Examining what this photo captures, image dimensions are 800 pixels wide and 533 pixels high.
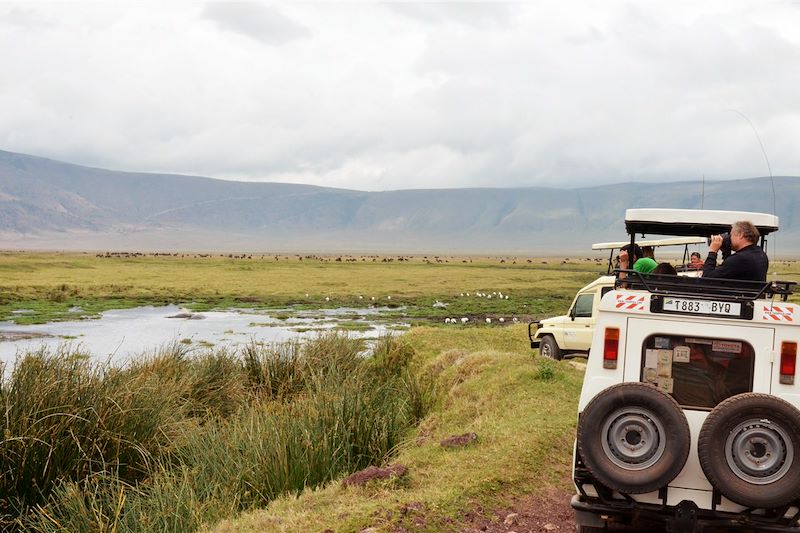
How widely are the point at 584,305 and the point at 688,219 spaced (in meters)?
9.61

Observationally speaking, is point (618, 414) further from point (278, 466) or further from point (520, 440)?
point (278, 466)

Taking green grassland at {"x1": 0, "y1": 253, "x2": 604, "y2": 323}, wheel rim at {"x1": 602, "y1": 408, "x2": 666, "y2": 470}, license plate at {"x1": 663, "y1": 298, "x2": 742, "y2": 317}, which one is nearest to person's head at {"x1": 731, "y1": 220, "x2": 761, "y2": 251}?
license plate at {"x1": 663, "y1": 298, "x2": 742, "y2": 317}

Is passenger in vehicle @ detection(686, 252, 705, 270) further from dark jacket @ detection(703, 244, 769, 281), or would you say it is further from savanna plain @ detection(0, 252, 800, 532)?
dark jacket @ detection(703, 244, 769, 281)

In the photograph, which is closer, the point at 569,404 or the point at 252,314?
the point at 569,404

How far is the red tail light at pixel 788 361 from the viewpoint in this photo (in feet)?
20.7

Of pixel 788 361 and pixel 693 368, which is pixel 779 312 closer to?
pixel 788 361

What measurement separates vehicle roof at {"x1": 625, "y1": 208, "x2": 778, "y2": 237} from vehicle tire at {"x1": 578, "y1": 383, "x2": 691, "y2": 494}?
2729 millimetres

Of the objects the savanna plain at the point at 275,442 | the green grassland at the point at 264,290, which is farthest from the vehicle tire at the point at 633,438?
the green grassland at the point at 264,290

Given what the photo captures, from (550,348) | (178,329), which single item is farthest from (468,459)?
(178,329)

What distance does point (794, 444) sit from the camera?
18.9 feet

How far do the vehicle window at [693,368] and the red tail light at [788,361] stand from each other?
0.32 m

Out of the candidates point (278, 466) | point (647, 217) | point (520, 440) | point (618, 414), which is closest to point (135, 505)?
point (278, 466)

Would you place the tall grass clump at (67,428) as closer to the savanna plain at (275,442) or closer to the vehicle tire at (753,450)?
the savanna plain at (275,442)

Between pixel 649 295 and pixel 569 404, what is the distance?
228 inches
